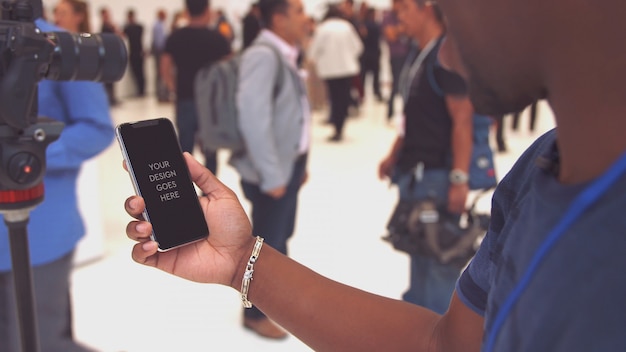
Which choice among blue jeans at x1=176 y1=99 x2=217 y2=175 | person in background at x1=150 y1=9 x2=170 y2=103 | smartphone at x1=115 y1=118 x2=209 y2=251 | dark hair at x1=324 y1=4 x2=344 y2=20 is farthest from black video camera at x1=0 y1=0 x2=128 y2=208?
person in background at x1=150 y1=9 x2=170 y2=103

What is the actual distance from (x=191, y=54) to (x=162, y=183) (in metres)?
2.92

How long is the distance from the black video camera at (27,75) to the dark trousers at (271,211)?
4.71 feet

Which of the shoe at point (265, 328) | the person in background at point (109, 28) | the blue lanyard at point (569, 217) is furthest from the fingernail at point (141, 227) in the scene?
the person in background at point (109, 28)

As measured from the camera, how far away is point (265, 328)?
2.67 m

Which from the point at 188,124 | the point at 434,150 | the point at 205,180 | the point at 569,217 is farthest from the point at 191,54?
the point at 569,217

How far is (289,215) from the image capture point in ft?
9.00

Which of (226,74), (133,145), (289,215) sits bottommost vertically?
(289,215)

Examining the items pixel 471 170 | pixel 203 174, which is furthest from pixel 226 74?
pixel 203 174

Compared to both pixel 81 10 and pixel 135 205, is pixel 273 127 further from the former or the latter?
pixel 135 205

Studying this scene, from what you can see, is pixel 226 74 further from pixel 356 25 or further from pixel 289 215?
pixel 356 25

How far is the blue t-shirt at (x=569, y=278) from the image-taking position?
0.49m

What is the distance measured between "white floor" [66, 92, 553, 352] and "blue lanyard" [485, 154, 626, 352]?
4.01 ft

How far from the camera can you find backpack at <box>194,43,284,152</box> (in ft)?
8.50

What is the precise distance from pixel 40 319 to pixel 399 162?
1363 millimetres
